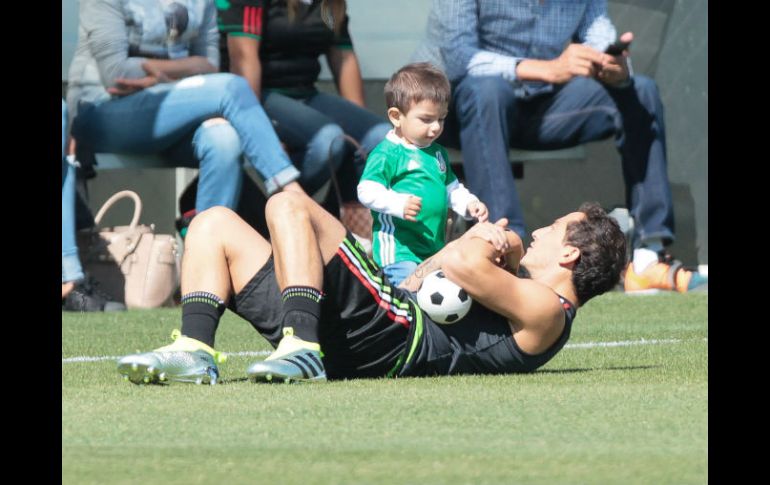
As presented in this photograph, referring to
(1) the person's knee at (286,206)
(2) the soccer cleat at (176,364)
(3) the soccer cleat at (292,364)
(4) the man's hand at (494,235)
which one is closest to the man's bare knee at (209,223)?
(1) the person's knee at (286,206)

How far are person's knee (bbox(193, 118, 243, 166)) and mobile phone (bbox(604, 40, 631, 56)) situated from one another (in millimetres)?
2488

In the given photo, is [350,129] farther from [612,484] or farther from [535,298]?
[612,484]

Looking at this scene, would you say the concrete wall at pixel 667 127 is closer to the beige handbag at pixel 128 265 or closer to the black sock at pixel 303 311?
the beige handbag at pixel 128 265

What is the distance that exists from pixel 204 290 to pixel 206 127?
378 cm

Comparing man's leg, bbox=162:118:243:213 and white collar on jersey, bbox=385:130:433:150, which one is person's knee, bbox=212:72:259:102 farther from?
white collar on jersey, bbox=385:130:433:150

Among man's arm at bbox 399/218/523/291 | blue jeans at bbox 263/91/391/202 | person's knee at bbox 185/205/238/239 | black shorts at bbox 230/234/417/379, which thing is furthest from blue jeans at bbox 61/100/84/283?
man's arm at bbox 399/218/523/291

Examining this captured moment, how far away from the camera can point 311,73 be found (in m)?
9.49

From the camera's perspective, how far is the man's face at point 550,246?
206 inches

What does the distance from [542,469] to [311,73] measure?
634cm

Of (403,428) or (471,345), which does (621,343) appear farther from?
(403,428)

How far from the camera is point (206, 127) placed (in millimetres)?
8758

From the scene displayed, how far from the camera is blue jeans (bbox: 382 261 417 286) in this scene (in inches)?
245

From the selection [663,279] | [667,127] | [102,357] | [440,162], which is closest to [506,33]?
[663,279]

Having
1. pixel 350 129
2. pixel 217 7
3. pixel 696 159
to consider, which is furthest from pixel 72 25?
pixel 696 159
